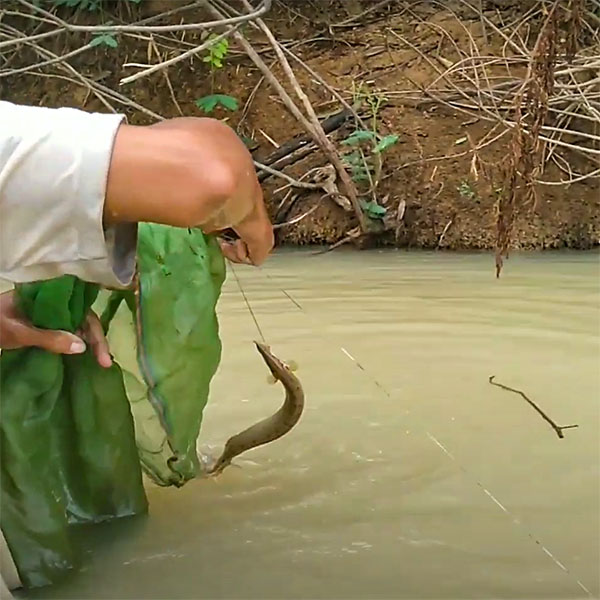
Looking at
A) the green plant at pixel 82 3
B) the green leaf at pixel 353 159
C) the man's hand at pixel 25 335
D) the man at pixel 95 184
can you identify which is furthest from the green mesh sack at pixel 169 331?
the green plant at pixel 82 3

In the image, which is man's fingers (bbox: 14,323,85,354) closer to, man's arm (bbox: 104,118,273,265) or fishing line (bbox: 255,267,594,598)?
man's arm (bbox: 104,118,273,265)

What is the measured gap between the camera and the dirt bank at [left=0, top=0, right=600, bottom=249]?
434cm

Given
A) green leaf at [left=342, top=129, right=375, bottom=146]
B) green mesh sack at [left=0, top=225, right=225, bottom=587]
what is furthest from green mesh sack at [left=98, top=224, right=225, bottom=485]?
green leaf at [left=342, top=129, right=375, bottom=146]

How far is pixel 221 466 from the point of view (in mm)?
1301

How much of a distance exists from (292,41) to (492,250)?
5.46ft

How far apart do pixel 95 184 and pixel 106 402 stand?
48 cm

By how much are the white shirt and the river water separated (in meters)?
0.45

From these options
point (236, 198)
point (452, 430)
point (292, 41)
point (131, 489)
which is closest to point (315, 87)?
point (292, 41)

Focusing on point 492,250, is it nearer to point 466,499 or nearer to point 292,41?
point 292,41

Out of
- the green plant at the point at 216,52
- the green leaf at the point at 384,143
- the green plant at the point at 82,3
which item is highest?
the green plant at the point at 82,3

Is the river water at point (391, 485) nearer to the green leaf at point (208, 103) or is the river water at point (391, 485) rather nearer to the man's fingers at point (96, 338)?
the man's fingers at point (96, 338)

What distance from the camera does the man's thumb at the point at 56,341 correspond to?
97 centimetres

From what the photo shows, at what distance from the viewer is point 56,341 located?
3.20ft

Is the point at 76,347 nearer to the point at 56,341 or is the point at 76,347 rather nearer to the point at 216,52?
the point at 56,341
